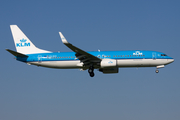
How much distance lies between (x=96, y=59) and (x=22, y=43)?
51.7 feet

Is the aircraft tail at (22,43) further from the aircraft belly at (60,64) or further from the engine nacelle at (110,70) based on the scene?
the engine nacelle at (110,70)

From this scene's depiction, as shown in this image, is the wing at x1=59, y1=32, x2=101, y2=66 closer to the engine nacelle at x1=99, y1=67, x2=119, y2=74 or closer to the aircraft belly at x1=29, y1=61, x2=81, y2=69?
the aircraft belly at x1=29, y1=61, x2=81, y2=69

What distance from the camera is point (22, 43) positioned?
6038cm

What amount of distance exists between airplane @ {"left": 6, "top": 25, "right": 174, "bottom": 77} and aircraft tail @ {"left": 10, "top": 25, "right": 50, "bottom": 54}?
882 millimetres

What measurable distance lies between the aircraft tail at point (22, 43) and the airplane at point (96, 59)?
882 millimetres

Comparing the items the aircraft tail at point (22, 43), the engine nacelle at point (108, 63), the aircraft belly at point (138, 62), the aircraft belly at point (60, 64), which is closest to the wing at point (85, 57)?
the engine nacelle at point (108, 63)

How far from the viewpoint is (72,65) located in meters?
55.3

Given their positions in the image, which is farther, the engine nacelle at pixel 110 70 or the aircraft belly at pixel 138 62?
the engine nacelle at pixel 110 70

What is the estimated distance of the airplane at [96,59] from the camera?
176 feet

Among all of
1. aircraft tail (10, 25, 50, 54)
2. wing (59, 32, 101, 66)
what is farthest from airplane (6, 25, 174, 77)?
aircraft tail (10, 25, 50, 54)

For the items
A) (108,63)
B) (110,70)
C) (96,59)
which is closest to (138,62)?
(108,63)

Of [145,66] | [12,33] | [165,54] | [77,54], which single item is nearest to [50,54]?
[77,54]

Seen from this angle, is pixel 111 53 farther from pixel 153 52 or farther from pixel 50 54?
pixel 50 54

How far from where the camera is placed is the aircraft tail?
58963 millimetres
